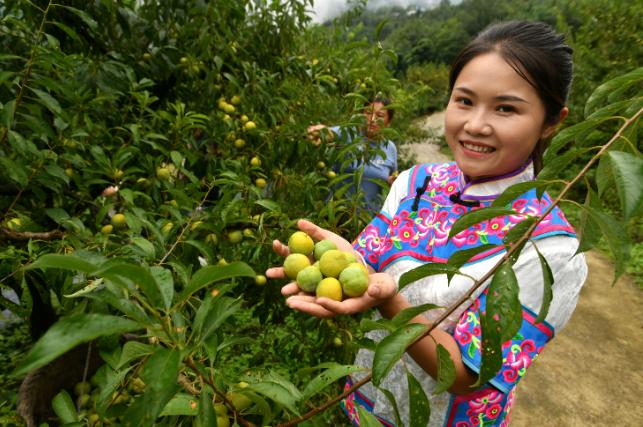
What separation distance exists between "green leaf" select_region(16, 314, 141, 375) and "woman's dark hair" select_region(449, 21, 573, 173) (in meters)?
1.11

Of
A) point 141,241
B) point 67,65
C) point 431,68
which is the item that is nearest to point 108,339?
point 141,241

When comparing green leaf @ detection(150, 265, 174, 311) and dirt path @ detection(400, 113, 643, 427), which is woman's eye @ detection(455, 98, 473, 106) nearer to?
green leaf @ detection(150, 265, 174, 311)

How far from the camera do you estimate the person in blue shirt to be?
1993 mm

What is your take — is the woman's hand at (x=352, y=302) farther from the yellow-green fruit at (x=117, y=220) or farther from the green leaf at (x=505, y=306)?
the yellow-green fruit at (x=117, y=220)

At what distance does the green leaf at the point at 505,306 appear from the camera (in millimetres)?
570

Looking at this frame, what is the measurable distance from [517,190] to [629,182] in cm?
15

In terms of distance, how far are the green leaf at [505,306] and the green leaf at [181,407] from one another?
1.83 feet

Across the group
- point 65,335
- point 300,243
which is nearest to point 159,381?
point 65,335

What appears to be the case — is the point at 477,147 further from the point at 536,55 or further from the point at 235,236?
the point at 235,236

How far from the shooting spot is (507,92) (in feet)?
3.43

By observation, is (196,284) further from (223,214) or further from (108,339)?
(223,214)

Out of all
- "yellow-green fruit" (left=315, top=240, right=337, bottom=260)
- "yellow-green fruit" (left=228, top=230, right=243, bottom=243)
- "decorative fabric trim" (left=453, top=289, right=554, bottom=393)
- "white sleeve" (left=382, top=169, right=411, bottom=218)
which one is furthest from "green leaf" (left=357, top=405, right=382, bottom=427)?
"yellow-green fruit" (left=228, top=230, right=243, bottom=243)

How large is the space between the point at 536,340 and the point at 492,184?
469 mm

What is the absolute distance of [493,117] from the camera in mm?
1074
